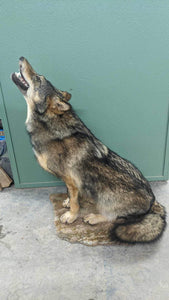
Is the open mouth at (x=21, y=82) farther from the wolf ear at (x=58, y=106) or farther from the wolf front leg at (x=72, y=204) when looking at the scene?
the wolf front leg at (x=72, y=204)

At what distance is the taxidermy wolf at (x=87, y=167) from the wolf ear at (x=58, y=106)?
33mm

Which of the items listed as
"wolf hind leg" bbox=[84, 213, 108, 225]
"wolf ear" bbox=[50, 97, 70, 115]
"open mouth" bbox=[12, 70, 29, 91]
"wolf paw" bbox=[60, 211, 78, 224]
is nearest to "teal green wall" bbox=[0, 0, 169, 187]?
"open mouth" bbox=[12, 70, 29, 91]

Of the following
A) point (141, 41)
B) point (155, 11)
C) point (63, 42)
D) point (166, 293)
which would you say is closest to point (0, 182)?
point (63, 42)

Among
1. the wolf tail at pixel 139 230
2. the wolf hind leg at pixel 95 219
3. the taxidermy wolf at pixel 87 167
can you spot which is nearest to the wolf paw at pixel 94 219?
the wolf hind leg at pixel 95 219

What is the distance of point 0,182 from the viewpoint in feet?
9.79

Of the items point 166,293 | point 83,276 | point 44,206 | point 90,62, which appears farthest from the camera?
point 44,206

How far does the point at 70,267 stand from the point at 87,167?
965mm

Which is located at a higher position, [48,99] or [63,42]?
[63,42]

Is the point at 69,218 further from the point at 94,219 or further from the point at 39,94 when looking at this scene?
the point at 39,94

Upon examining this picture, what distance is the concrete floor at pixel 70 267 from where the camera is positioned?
1631mm

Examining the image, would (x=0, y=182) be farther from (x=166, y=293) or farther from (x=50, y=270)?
(x=166, y=293)

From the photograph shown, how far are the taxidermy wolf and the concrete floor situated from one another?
19 cm

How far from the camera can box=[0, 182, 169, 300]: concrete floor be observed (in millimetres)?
1631

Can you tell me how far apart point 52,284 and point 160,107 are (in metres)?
2.38
